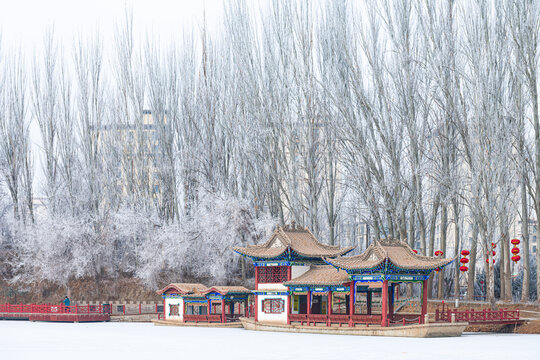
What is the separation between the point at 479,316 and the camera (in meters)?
25.1

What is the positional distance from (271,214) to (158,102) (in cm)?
Result: 920

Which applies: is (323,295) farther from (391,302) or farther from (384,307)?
(384,307)

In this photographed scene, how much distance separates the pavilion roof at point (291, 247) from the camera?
90.9ft

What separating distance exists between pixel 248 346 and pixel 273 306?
793cm

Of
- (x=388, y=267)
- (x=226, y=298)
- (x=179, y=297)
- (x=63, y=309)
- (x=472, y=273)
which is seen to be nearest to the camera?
(x=388, y=267)

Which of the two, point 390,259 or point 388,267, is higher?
point 390,259

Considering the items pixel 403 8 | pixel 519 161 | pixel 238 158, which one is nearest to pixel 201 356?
pixel 519 161

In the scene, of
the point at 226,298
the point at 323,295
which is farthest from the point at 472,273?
the point at 226,298

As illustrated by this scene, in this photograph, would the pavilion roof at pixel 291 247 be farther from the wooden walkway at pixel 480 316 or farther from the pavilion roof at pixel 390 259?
the wooden walkway at pixel 480 316

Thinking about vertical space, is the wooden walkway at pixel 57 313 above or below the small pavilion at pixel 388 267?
below

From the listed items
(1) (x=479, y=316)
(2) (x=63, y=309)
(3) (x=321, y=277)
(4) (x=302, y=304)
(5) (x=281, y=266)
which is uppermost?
(5) (x=281, y=266)

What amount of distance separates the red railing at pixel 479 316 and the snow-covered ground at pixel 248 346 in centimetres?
58

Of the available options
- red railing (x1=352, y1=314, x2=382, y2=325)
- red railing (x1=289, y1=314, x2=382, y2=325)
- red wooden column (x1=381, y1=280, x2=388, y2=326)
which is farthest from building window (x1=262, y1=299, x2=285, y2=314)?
red wooden column (x1=381, y1=280, x2=388, y2=326)

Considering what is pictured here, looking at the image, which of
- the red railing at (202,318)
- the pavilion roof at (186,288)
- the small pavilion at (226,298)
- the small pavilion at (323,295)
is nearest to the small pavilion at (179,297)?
the pavilion roof at (186,288)
